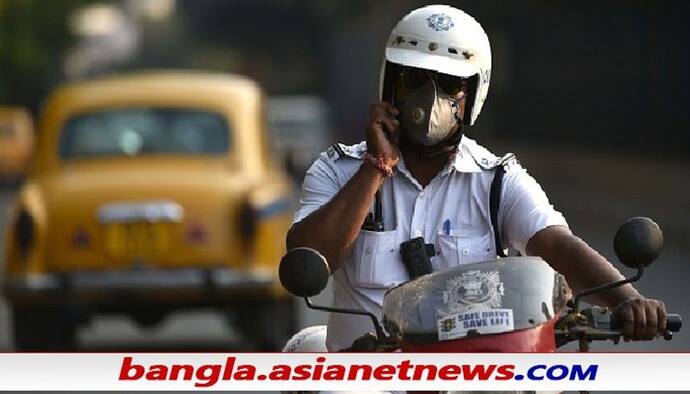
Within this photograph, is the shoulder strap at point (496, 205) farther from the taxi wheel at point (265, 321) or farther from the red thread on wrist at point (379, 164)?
the taxi wheel at point (265, 321)

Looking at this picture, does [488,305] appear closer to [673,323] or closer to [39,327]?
[673,323]

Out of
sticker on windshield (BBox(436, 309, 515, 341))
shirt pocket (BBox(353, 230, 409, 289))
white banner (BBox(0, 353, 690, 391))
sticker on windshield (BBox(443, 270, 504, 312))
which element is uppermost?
sticker on windshield (BBox(443, 270, 504, 312))

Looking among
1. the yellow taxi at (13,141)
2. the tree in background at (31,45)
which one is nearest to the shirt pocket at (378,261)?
the yellow taxi at (13,141)

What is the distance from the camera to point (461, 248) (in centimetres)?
429

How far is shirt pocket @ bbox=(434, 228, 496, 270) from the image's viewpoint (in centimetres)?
429

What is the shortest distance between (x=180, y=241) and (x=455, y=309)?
816cm

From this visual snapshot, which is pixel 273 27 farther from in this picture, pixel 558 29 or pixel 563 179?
pixel 563 179

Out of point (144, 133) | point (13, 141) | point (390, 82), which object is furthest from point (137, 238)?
point (13, 141)

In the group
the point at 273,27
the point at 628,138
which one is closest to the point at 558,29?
the point at 628,138

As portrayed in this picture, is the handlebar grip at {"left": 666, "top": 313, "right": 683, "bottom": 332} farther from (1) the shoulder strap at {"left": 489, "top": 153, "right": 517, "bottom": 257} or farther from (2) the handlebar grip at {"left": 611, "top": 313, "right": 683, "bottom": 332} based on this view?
(1) the shoulder strap at {"left": 489, "top": 153, "right": 517, "bottom": 257}

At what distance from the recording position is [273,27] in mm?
74125

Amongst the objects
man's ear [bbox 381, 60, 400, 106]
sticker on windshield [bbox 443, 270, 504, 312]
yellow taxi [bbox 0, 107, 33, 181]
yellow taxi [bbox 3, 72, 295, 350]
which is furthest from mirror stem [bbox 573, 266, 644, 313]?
yellow taxi [bbox 0, 107, 33, 181]

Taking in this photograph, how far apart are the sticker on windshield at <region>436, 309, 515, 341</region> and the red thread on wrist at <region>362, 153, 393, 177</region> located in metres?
0.61

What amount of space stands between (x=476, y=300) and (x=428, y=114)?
63 centimetres
